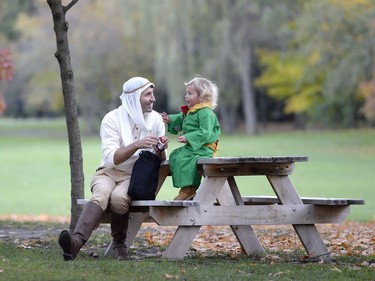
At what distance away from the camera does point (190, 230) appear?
8070mm

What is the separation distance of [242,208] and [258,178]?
21.8 m

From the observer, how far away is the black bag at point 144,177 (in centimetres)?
810

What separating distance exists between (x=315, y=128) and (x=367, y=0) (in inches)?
845

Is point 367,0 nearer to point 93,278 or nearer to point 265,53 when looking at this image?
point 265,53

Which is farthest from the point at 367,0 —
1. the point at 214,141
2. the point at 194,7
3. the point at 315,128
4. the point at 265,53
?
the point at 214,141

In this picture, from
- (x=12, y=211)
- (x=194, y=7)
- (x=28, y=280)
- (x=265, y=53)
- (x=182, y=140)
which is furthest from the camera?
(x=265, y=53)

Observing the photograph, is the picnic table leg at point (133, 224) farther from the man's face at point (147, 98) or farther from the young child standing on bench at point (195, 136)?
the man's face at point (147, 98)

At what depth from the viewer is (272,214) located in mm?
8266

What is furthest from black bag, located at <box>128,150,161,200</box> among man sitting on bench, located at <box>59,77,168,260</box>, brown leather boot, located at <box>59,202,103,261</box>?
brown leather boot, located at <box>59,202,103,261</box>

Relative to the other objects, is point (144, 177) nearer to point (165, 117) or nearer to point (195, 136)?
point (195, 136)

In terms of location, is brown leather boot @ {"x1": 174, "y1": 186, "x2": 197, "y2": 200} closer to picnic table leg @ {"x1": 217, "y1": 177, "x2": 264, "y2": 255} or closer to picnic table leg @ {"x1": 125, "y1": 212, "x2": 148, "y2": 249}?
picnic table leg @ {"x1": 217, "y1": 177, "x2": 264, "y2": 255}

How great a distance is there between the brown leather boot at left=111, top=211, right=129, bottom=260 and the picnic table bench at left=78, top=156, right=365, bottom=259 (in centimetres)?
23

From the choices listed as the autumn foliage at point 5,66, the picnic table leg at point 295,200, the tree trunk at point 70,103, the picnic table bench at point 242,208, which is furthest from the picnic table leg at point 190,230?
the autumn foliage at point 5,66

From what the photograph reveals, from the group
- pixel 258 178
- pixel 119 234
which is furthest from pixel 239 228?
pixel 258 178
